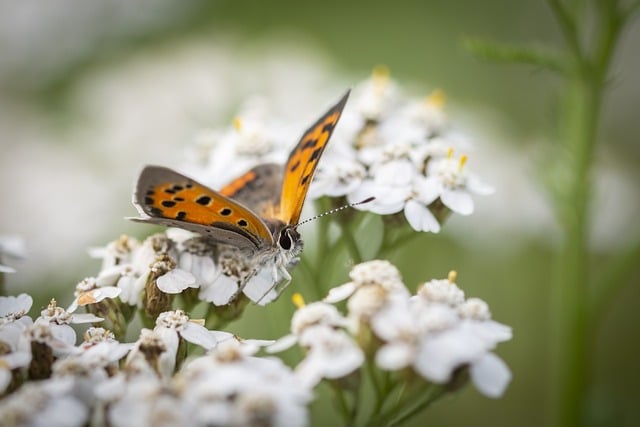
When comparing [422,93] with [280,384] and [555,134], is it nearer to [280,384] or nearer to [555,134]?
[555,134]

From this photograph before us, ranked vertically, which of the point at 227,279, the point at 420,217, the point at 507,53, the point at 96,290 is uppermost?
the point at 507,53

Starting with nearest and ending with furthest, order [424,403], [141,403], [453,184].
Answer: [141,403] < [424,403] < [453,184]

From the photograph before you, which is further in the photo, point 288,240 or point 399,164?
point 399,164

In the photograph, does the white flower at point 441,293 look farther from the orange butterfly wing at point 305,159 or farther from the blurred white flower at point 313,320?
the orange butterfly wing at point 305,159

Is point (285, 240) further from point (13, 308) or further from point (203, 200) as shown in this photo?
point (13, 308)

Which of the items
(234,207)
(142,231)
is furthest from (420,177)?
(142,231)

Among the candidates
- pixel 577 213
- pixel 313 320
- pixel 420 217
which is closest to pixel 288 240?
pixel 420 217

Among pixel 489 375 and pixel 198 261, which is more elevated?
pixel 198 261

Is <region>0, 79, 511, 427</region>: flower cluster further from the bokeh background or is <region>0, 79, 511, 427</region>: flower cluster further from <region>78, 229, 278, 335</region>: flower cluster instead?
the bokeh background
